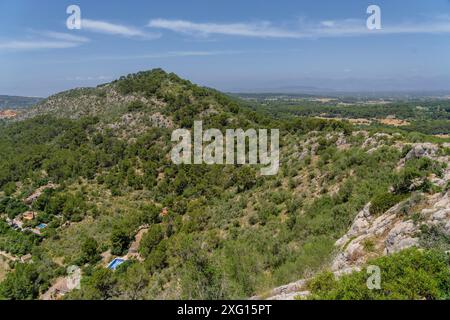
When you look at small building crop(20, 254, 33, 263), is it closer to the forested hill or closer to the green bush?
the forested hill

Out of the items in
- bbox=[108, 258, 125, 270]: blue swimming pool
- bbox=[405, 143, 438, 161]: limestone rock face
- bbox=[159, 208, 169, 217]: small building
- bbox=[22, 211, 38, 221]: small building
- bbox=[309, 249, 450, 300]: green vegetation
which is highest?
bbox=[405, 143, 438, 161]: limestone rock face

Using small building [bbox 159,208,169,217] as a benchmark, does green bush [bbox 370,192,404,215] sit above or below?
above

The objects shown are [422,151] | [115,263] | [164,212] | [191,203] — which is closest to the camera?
[422,151]

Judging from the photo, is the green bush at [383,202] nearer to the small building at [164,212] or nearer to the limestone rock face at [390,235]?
the limestone rock face at [390,235]

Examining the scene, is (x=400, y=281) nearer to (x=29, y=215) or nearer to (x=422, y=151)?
(x=422, y=151)

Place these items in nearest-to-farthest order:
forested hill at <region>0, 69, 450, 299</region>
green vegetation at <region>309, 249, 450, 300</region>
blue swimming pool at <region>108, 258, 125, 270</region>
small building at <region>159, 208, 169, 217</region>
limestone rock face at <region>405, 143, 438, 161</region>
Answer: green vegetation at <region>309, 249, 450, 300</region>
forested hill at <region>0, 69, 450, 299</region>
limestone rock face at <region>405, 143, 438, 161</region>
blue swimming pool at <region>108, 258, 125, 270</region>
small building at <region>159, 208, 169, 217</region>

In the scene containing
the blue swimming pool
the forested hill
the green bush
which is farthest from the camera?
the blue swimming pool

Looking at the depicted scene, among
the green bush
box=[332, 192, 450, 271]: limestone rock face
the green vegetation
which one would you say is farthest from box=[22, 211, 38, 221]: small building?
the green vegetation

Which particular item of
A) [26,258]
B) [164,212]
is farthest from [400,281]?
[26,258]

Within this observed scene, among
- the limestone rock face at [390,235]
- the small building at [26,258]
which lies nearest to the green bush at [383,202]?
the limestone rock face at [390,235]

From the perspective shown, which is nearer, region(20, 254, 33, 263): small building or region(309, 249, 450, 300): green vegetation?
region(309, 249, 450, 300): green vegetation
